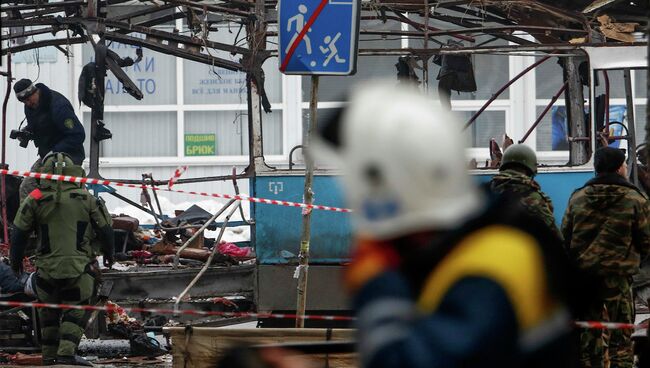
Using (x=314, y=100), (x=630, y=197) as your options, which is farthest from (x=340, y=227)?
(x=630, y=197)

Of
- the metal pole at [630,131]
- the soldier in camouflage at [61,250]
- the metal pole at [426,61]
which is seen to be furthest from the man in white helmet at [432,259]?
the metal pole at [630,131]

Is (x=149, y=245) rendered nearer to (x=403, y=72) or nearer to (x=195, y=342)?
(x=403, y=72)

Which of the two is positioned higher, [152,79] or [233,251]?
[152,79]

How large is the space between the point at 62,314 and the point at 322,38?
10.8 feet

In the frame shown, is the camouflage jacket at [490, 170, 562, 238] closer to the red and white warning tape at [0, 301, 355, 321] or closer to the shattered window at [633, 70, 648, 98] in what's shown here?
the red and white warning tape at [0, 301, 355, 321]

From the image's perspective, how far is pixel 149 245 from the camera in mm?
12492

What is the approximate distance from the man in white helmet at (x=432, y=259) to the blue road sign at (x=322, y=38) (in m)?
6.56

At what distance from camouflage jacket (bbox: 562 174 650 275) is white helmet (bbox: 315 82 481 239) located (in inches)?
257

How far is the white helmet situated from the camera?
2238 mm

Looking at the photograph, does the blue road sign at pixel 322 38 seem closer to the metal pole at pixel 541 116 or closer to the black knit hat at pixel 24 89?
the metal pole at pixel 541 116

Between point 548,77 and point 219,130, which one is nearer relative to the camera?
point 548,77

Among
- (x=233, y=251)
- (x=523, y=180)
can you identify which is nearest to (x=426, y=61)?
(x=233, y=251)

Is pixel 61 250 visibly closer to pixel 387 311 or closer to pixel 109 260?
pixel 109 260

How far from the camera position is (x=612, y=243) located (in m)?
8.70
